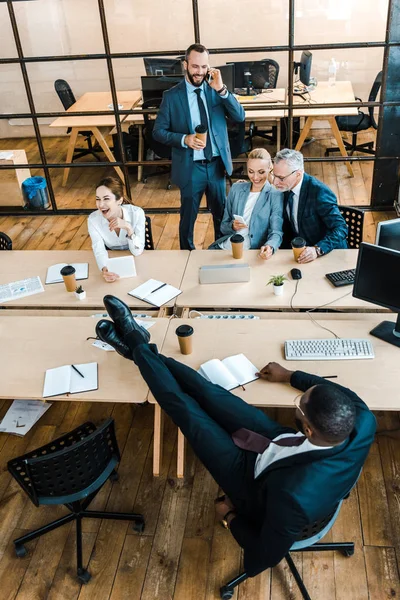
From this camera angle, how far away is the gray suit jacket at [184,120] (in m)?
4.05

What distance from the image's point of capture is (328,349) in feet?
8.57

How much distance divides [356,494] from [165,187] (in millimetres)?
4189

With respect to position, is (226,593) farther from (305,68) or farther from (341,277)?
(305,68)

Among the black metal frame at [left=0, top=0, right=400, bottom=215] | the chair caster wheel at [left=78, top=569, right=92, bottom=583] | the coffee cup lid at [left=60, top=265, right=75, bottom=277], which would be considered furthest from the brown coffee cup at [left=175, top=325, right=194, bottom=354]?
the black metal frame at [left=0, top=0, right=400, bottom=215]

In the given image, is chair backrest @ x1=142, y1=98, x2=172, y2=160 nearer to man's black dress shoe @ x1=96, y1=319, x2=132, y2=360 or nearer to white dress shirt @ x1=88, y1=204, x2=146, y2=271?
white dress shirt @ x1=88, y1=204, x2=146, y2=271

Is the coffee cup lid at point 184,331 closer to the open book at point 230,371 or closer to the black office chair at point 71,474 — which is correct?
the open book at point 230,371

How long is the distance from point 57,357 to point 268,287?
1225mm

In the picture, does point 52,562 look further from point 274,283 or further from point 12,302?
point 274,283

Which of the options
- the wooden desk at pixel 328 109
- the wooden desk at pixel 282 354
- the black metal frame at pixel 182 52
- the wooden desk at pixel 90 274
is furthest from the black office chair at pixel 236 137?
the wooden desk at pixel 282 354

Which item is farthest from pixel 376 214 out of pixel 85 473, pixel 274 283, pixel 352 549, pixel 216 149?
pixel 85 473

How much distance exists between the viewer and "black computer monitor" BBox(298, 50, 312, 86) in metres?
5.61

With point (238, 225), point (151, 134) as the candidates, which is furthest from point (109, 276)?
point (151, 134)

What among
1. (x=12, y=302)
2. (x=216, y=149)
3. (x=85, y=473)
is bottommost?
(x=85, y=473)

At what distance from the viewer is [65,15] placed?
693 cm
